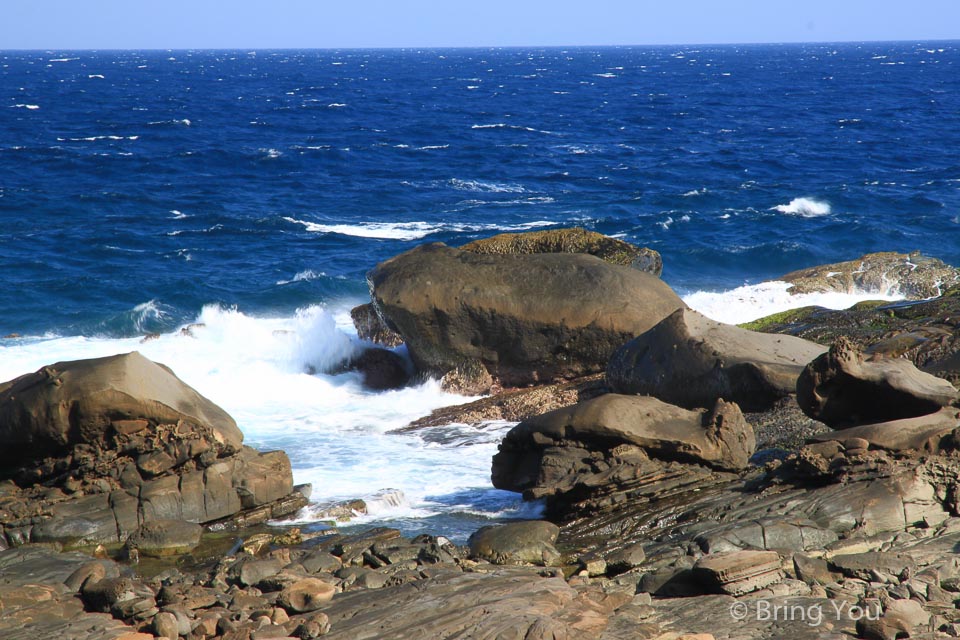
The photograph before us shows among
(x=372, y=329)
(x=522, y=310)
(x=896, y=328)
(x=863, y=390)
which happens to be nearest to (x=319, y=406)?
(x=372, y=329)

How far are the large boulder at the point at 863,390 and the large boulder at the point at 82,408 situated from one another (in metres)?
7.49

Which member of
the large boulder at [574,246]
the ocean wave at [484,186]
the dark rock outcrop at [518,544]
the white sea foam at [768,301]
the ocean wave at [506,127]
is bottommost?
the white sea foam at [768,301]

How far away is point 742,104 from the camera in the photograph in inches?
3314

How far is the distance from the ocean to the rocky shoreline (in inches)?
50.4

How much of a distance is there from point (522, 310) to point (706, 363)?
3.89m

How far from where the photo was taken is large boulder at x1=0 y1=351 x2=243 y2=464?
12.1 meters

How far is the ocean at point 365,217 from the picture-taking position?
1759 centimetres

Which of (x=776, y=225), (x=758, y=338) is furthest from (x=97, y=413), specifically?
(x=776, y=225)

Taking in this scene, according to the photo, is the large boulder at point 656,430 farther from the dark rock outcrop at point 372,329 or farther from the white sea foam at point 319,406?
the dark rock outcrop at point 372,329

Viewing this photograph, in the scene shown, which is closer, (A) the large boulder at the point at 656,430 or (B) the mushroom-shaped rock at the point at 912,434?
(B) the mushroom-shaped rock at the point at 912,434

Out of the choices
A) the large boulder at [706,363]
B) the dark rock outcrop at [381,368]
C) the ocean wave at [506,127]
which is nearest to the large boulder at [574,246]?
the dark rock outcrop at [381,368]

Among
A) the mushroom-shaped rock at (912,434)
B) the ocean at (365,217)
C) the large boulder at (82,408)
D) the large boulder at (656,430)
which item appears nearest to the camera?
the mushroom-shaped rock at (912,434)

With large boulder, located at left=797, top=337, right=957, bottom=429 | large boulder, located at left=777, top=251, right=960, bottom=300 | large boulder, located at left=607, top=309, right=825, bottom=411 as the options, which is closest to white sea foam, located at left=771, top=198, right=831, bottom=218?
large boulder, located at left=777, top=251, right=960, bottom=300

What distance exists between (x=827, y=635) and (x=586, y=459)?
416 centimetres
